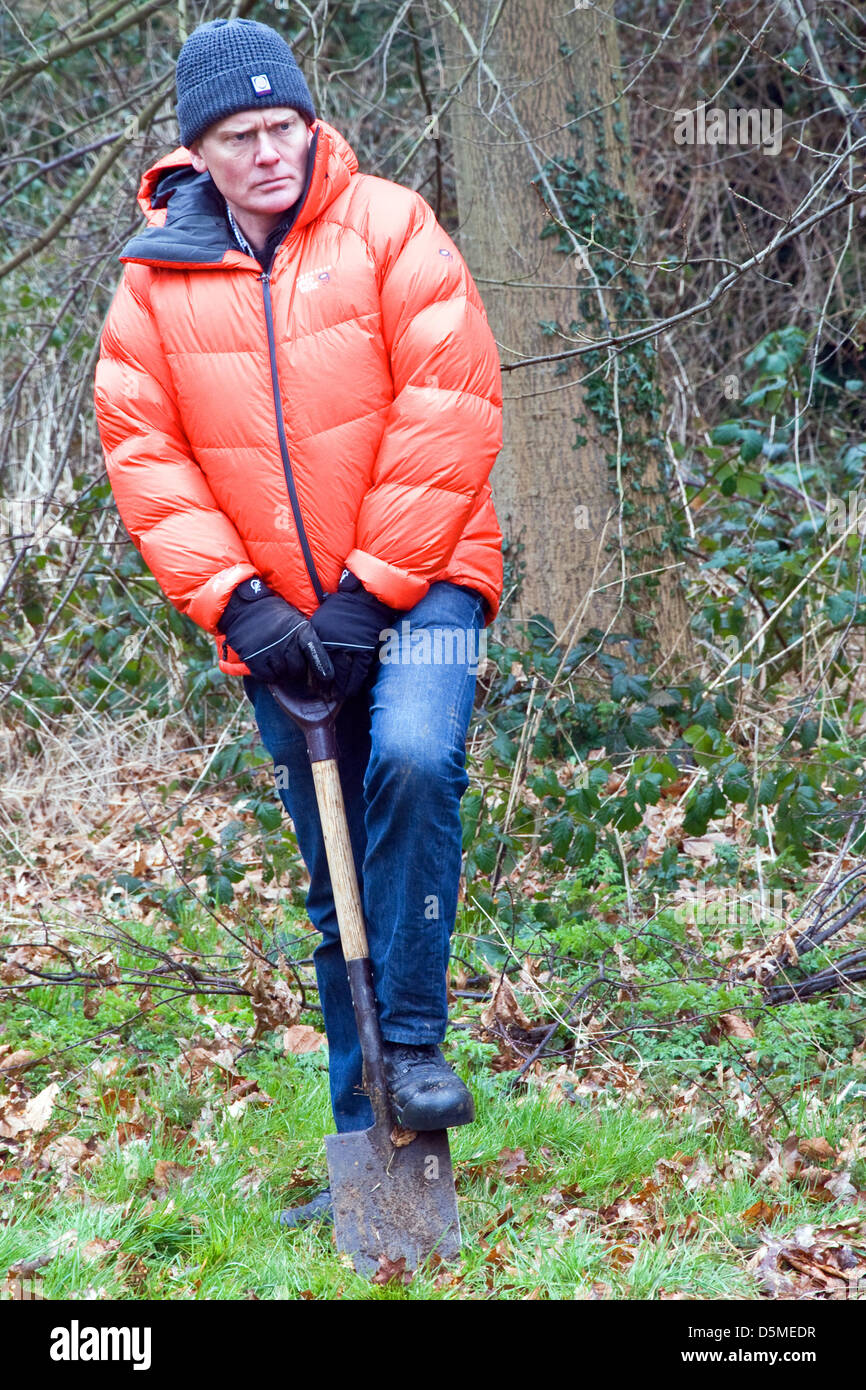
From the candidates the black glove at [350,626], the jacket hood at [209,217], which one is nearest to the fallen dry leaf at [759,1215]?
the black glove at [350,626]

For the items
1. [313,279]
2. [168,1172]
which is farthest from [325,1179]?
[313,279]

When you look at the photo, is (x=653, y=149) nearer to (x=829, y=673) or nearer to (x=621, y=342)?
(x=829, y=673)

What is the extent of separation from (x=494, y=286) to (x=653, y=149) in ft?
12.2

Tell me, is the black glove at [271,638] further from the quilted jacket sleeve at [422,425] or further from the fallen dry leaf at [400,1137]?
the fallen dry leaf at [400,1137]

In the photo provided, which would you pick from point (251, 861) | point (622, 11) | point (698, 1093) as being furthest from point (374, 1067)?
point (622, 11)

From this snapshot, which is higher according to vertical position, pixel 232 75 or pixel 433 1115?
pixel 232 75

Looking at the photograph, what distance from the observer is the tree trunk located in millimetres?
5125

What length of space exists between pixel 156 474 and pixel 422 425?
24.7 inches

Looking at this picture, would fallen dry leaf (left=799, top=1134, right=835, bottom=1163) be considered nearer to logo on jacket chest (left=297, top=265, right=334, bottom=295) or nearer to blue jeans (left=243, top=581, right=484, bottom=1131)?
blue jeans (left=243, top=581, right=484, bottom=1131)

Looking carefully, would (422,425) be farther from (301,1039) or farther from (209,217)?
(301,1039)

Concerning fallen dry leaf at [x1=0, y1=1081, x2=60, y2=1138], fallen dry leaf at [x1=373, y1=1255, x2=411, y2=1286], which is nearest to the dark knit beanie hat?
fallen dry leaf at [x1=373, y1=1255, x2=411, y2=1286]

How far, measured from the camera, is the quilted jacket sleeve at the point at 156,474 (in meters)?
2.84

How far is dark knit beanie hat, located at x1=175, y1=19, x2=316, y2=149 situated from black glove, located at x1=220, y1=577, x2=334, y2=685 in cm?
102

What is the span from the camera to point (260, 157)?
2.78 m
